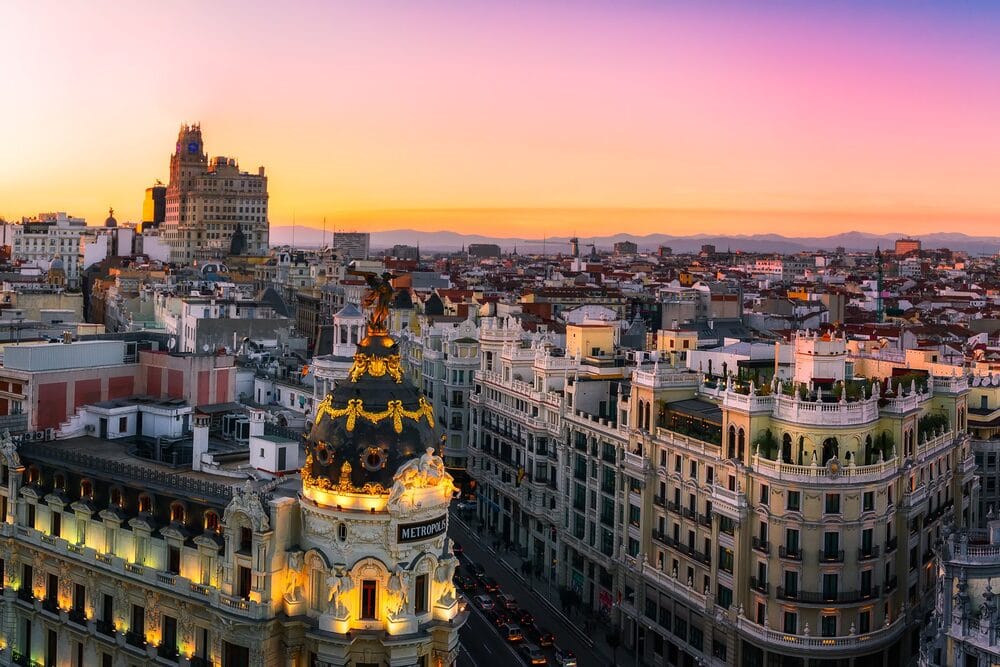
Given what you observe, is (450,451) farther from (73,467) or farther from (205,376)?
(73,467)

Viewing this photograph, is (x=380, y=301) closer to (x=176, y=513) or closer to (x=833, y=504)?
(x=176, y=513)

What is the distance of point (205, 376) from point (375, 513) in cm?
3400

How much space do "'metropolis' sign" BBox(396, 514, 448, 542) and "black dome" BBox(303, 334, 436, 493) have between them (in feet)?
6.43

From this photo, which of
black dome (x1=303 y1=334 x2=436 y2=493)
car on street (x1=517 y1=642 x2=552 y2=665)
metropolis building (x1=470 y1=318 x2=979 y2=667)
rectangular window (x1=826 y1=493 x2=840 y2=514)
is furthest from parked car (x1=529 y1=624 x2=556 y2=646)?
black dome (x1=303 y1=334 x2=436 y2=493)

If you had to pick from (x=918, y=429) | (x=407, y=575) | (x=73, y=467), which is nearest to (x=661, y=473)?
(x=918, y=429)

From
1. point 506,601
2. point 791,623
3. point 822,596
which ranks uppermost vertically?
point 822,596

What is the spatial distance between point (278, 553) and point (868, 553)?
35.5m

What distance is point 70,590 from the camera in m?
65.7

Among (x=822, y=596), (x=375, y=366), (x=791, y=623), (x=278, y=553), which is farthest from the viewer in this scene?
(x=791, y=623)

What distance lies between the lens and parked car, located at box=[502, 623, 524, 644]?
8188 cm

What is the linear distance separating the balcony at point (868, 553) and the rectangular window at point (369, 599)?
31026mm

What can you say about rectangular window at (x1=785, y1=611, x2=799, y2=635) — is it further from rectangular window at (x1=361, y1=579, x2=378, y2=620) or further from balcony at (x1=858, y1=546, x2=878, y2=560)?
rectangular window at (x1=361, y1=579, x2=378, y2=620)

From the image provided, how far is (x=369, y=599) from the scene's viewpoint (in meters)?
55.1

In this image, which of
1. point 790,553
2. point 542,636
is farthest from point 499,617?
point 790,553
